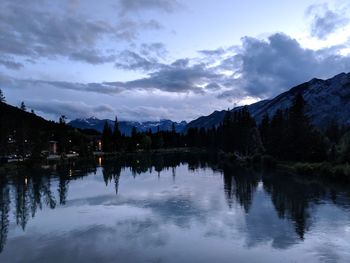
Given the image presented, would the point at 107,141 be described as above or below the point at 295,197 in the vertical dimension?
above

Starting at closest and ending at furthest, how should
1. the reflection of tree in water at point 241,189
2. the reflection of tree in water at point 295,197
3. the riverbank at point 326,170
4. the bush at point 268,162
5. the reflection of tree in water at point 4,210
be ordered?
the reflection of tree in water at point 4,210 < the reflection of tree in water at point 295,197 < the reflection of tree in water at point 241,189 < the riverbank at point 326,170 < the bush at point 268,162

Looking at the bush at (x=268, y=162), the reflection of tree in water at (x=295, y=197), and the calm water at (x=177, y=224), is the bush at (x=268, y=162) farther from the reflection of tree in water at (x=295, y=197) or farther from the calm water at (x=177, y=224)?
the calm water at (x=177, y=224)

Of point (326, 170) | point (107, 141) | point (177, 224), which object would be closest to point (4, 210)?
point (177, 224)

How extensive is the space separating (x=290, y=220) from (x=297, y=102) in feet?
217

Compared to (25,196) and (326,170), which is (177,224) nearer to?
(25,196)

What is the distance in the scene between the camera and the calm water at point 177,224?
24297 mm

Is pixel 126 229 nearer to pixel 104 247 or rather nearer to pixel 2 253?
pixel 104 247

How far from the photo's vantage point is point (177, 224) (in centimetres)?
3206

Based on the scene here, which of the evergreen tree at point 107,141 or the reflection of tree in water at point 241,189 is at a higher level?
the evergreen tree at point 107,141

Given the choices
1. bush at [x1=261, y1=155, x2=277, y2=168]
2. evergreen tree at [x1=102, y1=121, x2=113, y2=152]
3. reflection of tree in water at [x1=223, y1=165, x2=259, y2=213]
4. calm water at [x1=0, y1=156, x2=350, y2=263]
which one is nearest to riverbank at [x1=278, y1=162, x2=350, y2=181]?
calm water at [x1=0, y1=156, x2=350, y2=263]

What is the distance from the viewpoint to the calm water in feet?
79.7

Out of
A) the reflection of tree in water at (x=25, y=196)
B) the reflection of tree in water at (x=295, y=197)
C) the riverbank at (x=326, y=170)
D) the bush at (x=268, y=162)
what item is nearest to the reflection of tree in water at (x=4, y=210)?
the reflection of tree in water at (x=25, y=196)

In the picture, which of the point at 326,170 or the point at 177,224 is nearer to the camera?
the point at 177,224

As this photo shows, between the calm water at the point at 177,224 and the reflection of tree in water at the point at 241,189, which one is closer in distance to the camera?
the calm water at the point at 177,224
